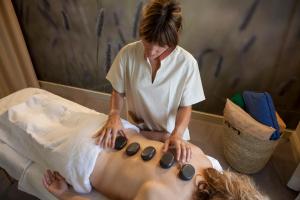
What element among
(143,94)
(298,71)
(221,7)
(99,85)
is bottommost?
(99,85)

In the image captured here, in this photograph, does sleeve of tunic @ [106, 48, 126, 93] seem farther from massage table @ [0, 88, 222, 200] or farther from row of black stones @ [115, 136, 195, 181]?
massage table @ [0, 88, 222, 200]

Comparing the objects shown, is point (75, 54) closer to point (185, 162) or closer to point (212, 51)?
point (212, 51)

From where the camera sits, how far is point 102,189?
0.95 m

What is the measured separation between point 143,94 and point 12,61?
1669 mm

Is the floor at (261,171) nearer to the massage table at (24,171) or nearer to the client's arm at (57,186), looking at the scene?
the massage table at (24,171)

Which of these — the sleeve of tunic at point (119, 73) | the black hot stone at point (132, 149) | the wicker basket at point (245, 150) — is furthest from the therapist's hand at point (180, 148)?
the wicker basket at point (245, 150)

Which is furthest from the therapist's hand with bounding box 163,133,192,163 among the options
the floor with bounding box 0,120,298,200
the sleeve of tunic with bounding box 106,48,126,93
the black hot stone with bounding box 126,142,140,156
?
the floor with bounding box 0,120,298,200

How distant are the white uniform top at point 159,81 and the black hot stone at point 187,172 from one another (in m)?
0.35

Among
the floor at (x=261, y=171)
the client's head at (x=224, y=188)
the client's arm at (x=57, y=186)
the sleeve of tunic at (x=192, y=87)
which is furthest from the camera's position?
the floor at (x=261, y=171)

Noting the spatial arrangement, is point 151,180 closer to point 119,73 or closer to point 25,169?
point 119,73

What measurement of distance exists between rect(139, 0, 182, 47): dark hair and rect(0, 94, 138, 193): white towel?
47 cm

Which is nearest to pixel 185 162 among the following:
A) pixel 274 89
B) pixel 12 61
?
pixel 274 89

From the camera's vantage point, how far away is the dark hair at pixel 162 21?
0.81 meters

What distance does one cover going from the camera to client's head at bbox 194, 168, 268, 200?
2.43 ft
